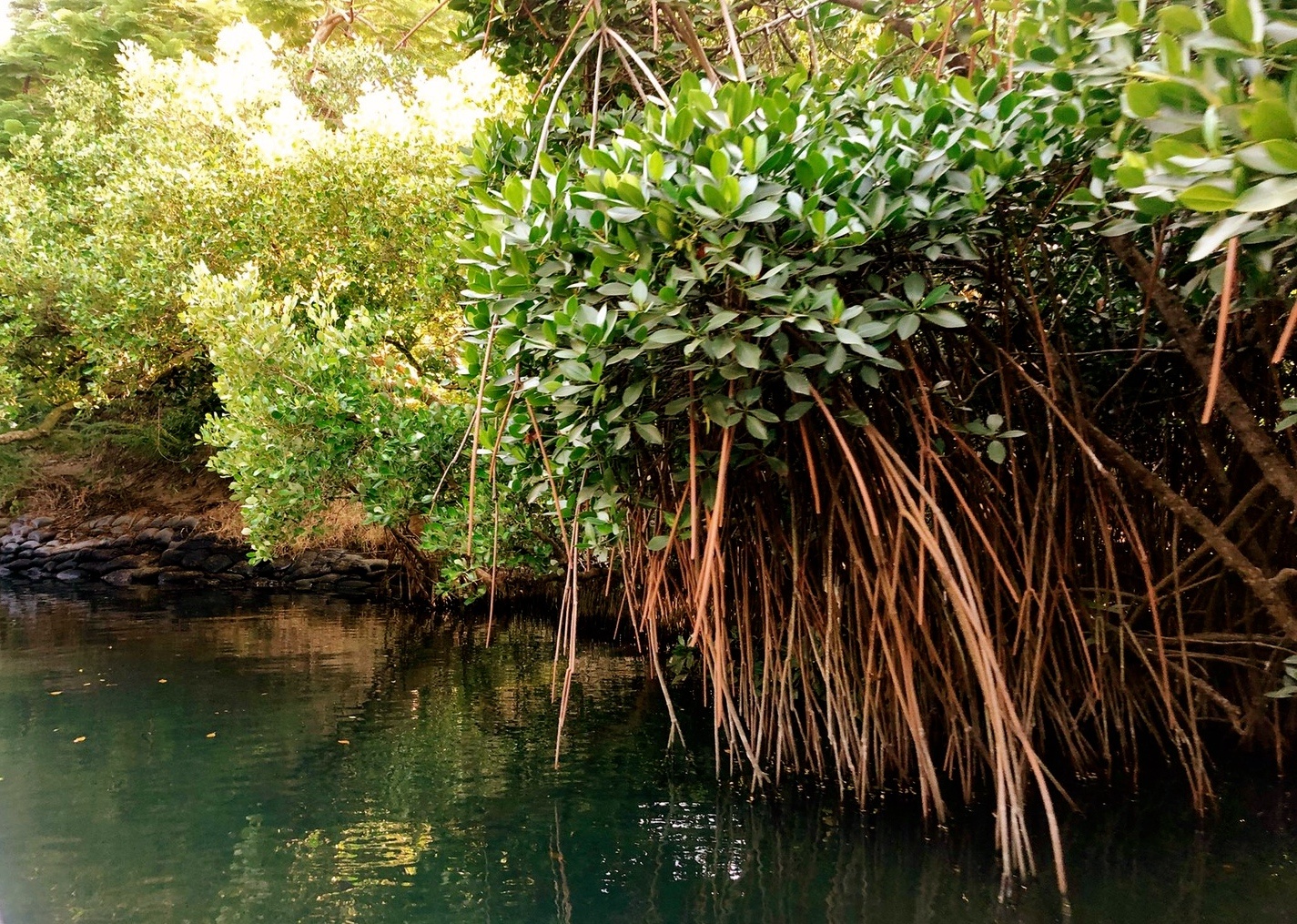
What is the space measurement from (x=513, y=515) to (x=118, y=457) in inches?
423

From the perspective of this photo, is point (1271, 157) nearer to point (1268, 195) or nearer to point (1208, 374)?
point (1268, 195)

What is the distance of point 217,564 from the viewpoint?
12.6 m

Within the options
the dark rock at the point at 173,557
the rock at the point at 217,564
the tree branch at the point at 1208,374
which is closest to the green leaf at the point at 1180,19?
the tree branch at the point at 1208,374

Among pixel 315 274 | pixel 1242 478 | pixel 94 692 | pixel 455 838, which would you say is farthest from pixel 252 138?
pixel 1242 478

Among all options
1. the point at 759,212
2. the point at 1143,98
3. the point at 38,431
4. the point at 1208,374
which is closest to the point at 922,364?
the point at 1208,374

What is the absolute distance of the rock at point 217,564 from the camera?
1255 centimetres

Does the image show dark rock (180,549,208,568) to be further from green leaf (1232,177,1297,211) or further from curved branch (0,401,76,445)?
green leaf (1232,177,1297,211)

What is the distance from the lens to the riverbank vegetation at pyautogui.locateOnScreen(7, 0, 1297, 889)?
2512 millimetres

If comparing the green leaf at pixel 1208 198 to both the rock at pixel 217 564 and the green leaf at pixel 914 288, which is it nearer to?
the green leaf at pixel 914 288

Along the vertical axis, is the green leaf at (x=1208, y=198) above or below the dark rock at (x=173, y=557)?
above

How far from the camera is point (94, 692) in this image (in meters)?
5.96

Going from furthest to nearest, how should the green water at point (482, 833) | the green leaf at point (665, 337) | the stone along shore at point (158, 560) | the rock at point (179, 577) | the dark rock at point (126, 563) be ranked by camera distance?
the dark rock at point (126, 563)
the rock at point (179, 577)
the stone along shore at point (158, 560)
the green water at point (482, 833)
the green leaf at point (665, 337)

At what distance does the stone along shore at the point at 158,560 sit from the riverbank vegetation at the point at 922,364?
287 inches

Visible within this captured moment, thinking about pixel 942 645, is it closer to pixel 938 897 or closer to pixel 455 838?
pixel 938 897
